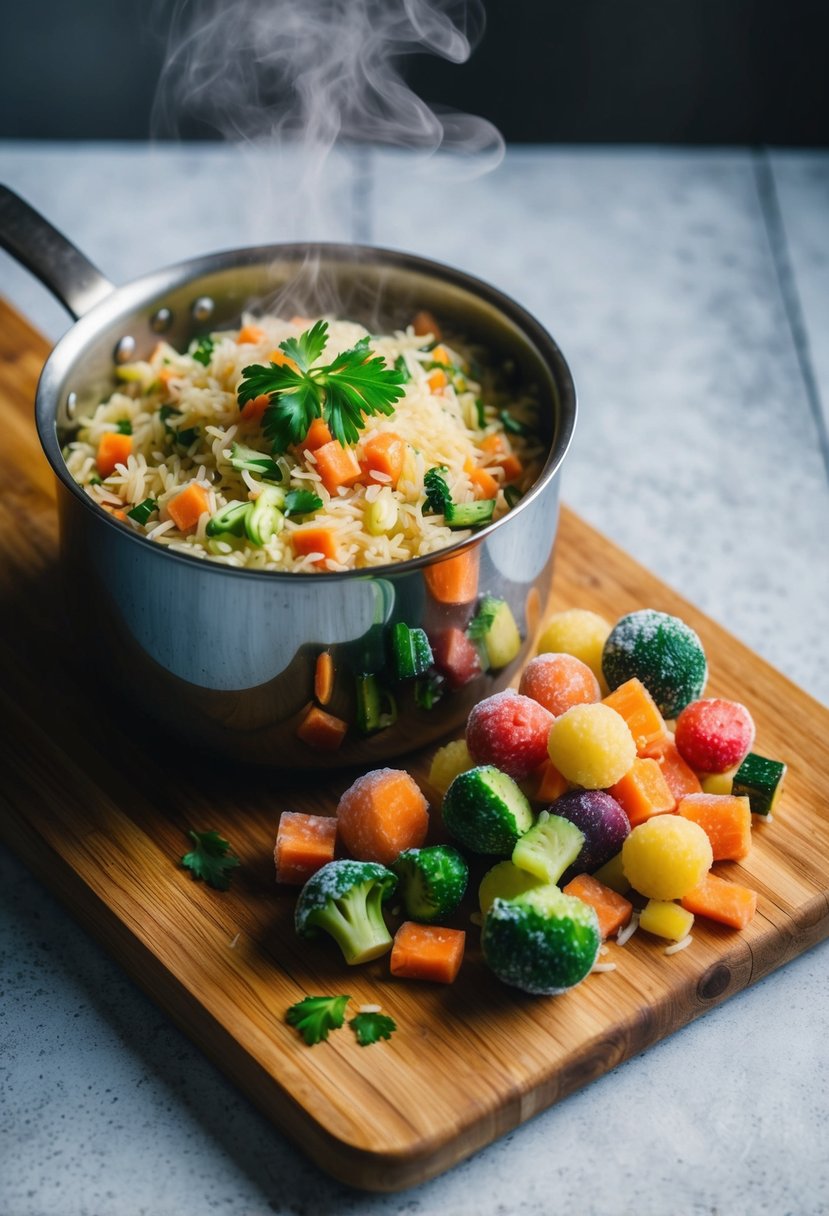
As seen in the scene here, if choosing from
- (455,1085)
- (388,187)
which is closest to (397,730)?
(455,1085)

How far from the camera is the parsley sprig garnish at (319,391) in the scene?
263 centimetres

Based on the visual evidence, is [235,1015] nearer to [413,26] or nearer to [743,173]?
[413,26]

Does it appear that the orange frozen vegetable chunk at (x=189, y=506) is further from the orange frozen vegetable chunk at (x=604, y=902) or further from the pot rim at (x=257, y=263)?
the orange frozen vegetable chunk at (x=604, y=902)

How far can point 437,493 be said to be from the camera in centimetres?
269

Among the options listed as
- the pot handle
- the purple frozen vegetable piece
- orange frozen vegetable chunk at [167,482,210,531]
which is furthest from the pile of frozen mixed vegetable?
the pot handle

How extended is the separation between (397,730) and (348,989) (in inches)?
20.9

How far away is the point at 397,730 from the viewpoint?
264 cm

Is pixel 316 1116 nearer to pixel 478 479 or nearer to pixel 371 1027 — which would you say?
pixel 371 1027

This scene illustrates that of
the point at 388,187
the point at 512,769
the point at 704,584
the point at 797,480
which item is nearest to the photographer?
the point at 512,769

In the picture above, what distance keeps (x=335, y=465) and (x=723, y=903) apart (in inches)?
42.7

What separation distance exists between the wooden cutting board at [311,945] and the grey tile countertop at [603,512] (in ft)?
0.25

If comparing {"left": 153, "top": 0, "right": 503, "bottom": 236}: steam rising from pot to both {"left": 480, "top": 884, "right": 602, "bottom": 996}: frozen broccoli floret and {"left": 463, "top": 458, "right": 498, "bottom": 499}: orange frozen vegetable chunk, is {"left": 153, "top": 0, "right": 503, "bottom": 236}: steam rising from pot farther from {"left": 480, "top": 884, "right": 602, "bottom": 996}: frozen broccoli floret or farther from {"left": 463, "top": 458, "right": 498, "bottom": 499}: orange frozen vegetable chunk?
{"left": 480, "top": 884, "right": 602, "bottom": 996}: frozen broccoli floret

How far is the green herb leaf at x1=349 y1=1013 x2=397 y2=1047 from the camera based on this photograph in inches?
87.4

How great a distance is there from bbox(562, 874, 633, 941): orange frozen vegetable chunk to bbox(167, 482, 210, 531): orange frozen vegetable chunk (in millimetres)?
987
